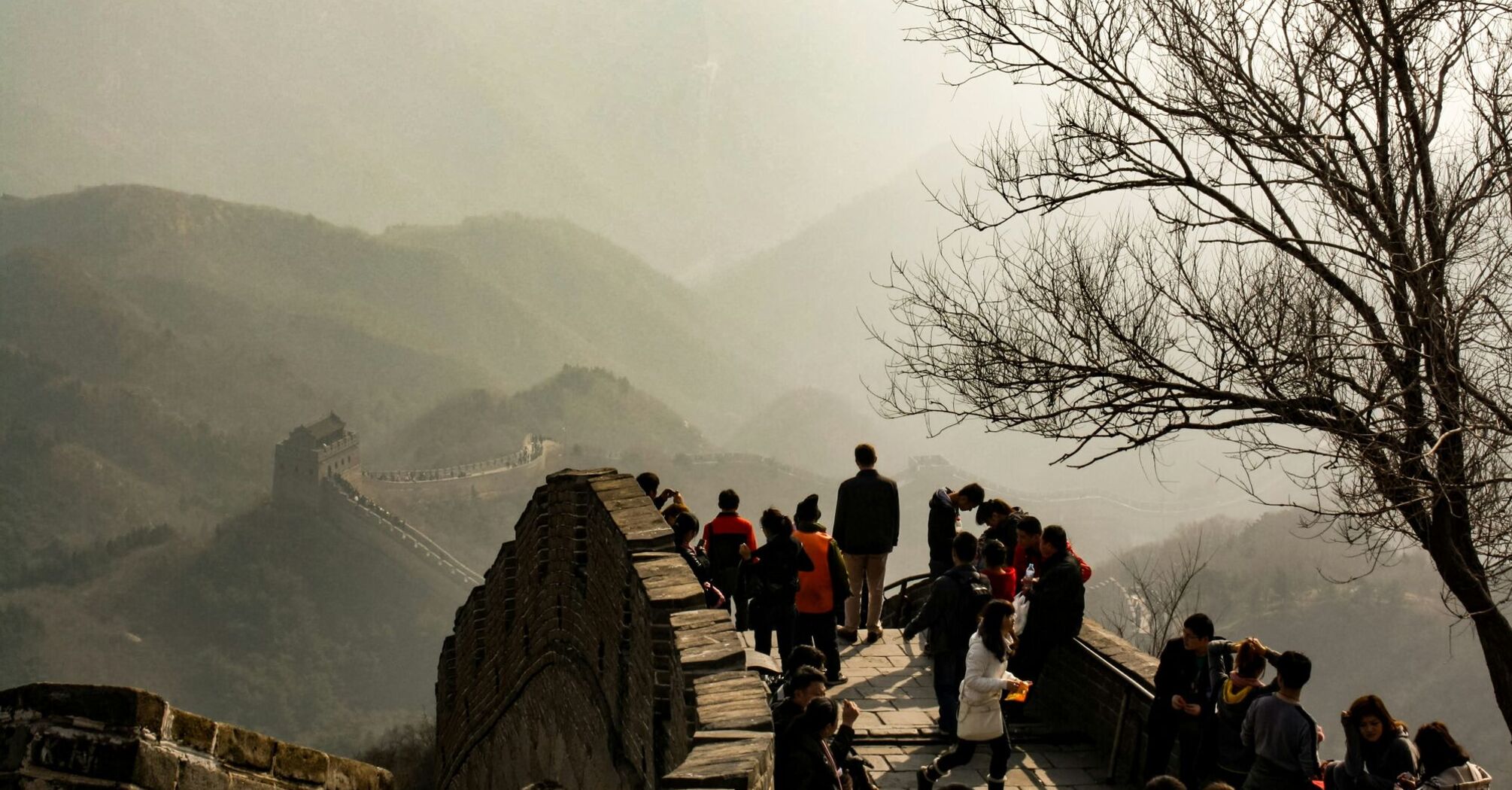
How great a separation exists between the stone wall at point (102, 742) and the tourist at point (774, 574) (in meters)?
5.17

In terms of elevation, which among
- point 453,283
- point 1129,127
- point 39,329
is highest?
point 453,283

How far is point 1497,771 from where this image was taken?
1930 inches

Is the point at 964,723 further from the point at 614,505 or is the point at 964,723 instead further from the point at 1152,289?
the point at 1152,289

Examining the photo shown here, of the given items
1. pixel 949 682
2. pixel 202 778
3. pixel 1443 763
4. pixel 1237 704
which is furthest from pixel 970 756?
pixel 202 778

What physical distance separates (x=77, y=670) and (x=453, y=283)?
9169 cm

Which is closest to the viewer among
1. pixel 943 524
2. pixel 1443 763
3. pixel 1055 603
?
pixel 1443 763

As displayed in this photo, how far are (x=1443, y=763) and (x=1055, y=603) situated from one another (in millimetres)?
2813

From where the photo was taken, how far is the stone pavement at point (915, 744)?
308 inches

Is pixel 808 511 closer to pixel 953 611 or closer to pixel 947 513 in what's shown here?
pixel 953 611

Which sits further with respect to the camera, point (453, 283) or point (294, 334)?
point (453, 283)

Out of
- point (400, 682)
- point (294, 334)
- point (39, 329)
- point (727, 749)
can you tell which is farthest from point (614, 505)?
point (294, 334)

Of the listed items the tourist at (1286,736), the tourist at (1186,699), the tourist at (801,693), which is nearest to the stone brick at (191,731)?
the tourist at (801,693)

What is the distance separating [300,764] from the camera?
10.7 ft

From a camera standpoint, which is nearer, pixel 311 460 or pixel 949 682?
pixel 949 682
